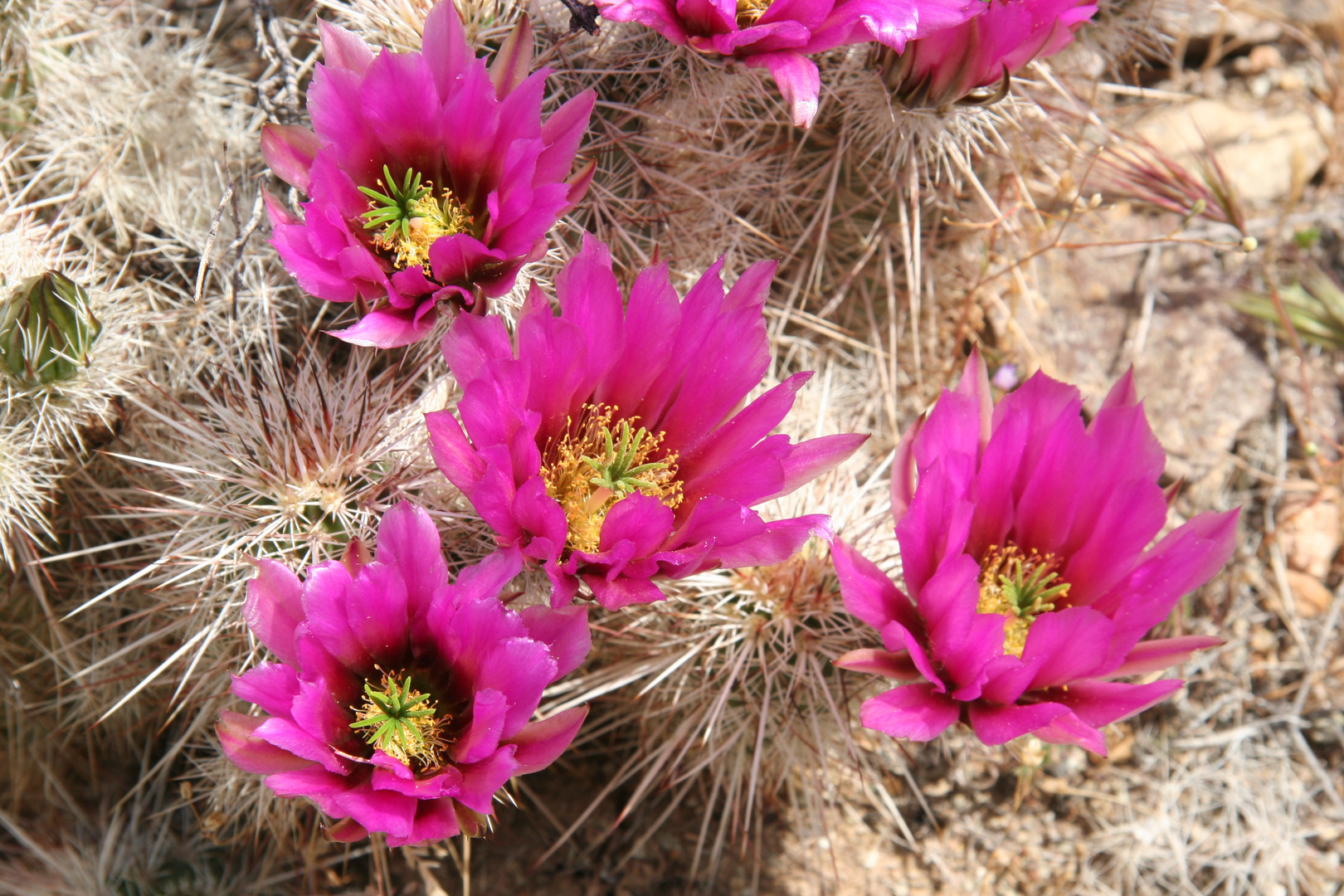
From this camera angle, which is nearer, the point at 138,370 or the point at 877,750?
the point at 138,370

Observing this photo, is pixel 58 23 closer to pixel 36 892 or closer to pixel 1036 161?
pixel 36 892

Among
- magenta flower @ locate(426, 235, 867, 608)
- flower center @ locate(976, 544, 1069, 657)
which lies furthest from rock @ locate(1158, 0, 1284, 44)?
magenta flower @ locate(426, 235, 867, 608)

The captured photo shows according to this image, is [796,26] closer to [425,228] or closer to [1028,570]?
[425,228]

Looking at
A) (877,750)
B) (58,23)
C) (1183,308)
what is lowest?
(877,750)

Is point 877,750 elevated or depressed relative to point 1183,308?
depressed

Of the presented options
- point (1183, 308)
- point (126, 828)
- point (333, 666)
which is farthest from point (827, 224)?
point (126, 828)

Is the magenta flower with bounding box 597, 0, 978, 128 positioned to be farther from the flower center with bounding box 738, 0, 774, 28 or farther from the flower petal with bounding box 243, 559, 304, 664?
the flower petal with bounding box 243, 559, 304, 664
